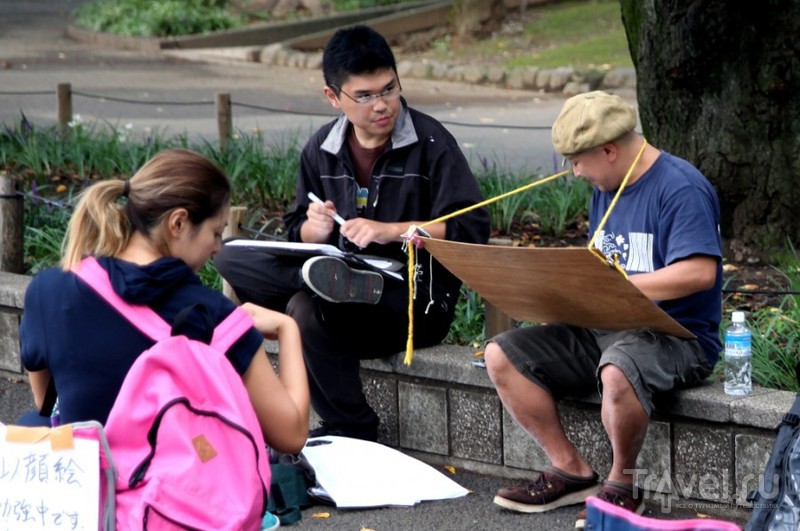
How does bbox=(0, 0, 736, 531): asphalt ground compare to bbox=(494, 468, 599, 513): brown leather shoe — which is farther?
bbox=(0, 0, 736, 531): asphalt ground

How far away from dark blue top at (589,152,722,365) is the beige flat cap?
19 centimetres

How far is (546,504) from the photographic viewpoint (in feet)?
13.9

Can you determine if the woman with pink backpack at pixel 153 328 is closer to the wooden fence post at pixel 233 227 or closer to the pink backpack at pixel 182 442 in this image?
the pink backpack at pixel 182 442

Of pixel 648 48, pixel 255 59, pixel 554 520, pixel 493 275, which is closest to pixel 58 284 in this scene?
pixel 493 275

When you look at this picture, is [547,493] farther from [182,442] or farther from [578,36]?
[578,36]

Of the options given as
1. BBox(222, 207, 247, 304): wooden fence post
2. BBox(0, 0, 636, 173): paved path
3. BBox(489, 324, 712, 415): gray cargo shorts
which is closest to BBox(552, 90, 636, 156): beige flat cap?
BBox(489, 324, 712, 415): gray cargo shorts

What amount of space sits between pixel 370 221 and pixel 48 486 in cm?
204

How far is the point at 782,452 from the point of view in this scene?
10.4ft

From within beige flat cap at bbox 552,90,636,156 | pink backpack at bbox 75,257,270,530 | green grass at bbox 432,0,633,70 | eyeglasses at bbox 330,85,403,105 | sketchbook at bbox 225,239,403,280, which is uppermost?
green grass at bbox 432,0,633,70

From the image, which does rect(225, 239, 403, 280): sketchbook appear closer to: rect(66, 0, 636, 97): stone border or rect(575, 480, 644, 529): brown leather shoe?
rect(575, 480, 644, 529): brown leather shoe

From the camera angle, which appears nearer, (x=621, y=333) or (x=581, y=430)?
(x=621, y=333)

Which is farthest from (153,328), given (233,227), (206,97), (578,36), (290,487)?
(578,36)

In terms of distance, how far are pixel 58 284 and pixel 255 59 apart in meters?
17.0

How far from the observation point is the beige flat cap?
156 inches
